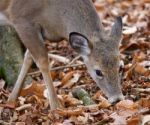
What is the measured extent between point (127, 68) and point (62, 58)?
1.23 meters

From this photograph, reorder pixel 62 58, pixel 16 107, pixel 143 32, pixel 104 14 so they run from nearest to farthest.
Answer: pixel 16 107, pixel 62 58, pixel 143 32, pixel 104 14

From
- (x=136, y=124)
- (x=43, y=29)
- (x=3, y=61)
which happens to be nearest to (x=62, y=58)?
(x=3, y=61)

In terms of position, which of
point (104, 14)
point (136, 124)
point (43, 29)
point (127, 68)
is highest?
point (104, 14)

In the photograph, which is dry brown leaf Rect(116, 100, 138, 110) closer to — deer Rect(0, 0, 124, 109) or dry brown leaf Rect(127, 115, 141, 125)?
deer Rect(0, 0, 124, 109)

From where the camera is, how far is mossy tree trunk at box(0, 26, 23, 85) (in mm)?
7953

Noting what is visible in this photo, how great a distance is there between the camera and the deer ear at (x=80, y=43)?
21.4ft

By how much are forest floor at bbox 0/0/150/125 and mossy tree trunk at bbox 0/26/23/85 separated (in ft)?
0.74

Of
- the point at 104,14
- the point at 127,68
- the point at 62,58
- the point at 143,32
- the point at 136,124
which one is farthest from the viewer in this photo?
the point at 104,14

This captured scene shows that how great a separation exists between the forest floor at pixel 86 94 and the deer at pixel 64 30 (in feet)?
0.71

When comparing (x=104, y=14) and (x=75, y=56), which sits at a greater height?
(x=104, y=14)

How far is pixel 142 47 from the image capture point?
9031 mm

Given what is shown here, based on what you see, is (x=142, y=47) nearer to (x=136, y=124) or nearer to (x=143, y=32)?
Result: (x=143, y=32)

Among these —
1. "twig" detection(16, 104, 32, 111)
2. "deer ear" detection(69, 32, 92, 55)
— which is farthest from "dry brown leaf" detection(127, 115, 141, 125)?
"twig" detection(16, 104, 32, 111)

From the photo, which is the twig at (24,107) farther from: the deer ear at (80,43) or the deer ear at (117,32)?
the deer ear at (117,32)
